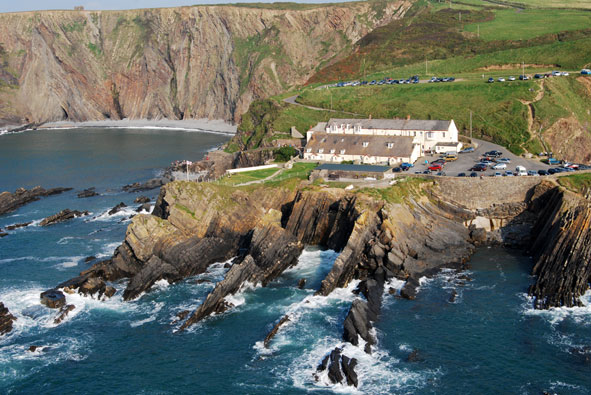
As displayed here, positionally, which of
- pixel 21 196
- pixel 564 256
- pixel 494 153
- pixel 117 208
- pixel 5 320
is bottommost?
pixel 5 320

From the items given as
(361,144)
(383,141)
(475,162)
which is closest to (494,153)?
(475,162)

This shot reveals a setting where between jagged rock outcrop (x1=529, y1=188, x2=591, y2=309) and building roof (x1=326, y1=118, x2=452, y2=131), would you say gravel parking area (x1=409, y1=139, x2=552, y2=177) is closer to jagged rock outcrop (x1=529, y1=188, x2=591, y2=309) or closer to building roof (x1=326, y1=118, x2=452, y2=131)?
building roof (x1=326, y1=118, x2=452, y2=131)

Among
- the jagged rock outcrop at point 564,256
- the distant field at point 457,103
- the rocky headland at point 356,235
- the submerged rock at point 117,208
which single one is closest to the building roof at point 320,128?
the distant field at point 457,103

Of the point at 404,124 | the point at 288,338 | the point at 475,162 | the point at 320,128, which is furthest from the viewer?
the point at 320,128

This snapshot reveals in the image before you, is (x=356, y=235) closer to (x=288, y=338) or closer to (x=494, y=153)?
(x=288, y=338)

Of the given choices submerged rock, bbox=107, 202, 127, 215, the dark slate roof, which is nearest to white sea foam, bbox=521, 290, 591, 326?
the dark slate roof
